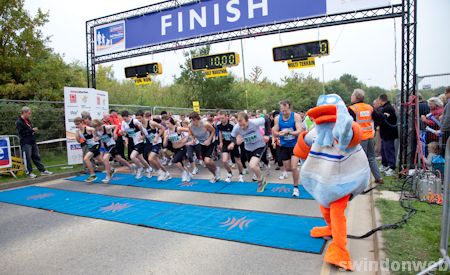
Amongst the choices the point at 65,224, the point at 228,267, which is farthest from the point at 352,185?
the point at 65,224

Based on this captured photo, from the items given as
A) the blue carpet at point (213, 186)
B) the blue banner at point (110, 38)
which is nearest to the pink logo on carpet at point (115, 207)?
the blue carpet at point (213, 186)

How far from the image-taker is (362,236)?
421 cm

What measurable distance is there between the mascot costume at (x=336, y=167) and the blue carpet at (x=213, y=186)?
300cm

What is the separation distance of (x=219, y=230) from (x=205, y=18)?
10.7 meters

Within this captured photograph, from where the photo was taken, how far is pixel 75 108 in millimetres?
11922

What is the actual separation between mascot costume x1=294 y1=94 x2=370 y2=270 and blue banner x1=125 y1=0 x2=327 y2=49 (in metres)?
8.97

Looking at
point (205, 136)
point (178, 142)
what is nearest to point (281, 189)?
point (205, 136)

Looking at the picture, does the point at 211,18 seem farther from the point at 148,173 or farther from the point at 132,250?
the point at 132,250

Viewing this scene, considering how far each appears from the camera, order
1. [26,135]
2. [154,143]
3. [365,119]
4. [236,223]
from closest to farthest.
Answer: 1. [236,223]
2. [365,119]
3. [154,143]
4. [26,135]

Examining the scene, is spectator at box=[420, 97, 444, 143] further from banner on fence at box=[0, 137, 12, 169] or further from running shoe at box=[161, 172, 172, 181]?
banner on fence at box=[0, 137, 12, 169]

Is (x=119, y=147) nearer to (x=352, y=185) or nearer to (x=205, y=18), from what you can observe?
(x=205, y=18)

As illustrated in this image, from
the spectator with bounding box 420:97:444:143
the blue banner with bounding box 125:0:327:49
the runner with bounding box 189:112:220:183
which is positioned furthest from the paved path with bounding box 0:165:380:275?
the blue banner with bounding box 125:0:327:49

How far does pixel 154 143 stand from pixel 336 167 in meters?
6.46

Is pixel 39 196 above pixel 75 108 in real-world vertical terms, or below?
below
